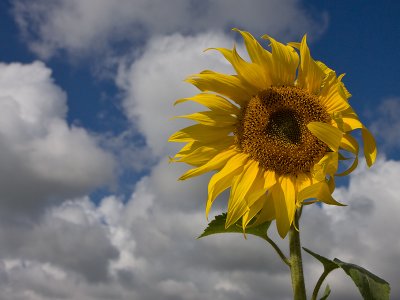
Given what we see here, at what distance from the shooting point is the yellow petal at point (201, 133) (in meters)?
5.18

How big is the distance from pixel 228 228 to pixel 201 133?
1.05 metres

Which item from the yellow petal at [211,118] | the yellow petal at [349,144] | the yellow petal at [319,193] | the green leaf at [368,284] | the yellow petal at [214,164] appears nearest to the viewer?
the green leaf at [368,284]

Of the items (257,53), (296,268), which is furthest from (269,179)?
(257,53)

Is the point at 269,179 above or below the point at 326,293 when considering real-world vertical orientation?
above

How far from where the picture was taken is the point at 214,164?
16.7ft

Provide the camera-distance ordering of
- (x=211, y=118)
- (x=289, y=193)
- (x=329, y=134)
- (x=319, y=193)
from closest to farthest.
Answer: (x=319, y=193), (x=329, y=134), (x=289, y=193), (x=211, y=118)

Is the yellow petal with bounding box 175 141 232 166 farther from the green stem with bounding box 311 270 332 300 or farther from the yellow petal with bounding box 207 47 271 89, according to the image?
the green stem with bounding box 311 270 332 300

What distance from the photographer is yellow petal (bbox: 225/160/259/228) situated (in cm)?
463

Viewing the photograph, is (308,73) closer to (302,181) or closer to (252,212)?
(302,181)

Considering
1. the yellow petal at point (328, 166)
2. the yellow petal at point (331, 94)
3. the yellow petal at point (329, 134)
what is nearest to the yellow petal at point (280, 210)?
the yellow petal at point (328, 166)

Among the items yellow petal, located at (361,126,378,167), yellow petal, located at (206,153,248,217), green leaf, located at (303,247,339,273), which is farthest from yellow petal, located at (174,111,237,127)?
green leaf, located at (303,247,339,273)

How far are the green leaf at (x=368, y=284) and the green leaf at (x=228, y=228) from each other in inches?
32.7

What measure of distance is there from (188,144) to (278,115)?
99 cm

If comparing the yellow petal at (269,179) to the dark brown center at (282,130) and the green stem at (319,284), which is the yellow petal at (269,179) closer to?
the dark brown center at (282,130)
